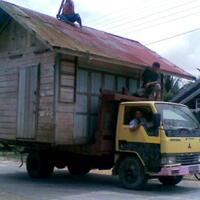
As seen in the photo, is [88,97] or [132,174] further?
[88,97]

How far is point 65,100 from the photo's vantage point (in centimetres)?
1394

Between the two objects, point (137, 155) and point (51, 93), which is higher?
point (51, 93)

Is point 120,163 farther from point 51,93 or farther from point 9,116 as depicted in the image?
point 9,116

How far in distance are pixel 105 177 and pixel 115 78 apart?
3.17 meters

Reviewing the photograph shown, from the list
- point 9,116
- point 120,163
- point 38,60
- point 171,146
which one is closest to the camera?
point 171,146

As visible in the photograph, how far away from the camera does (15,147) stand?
642 inches

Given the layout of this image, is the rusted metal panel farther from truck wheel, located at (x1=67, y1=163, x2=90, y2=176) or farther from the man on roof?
the man on roof

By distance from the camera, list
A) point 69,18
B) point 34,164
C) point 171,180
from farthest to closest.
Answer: point 69,18 → point 34,164 → point 171,180

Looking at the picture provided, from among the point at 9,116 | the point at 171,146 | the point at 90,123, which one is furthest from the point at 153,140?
the point at 9,116

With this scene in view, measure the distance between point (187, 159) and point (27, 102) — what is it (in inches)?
193

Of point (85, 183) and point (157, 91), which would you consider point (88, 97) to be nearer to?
point (157, 91)

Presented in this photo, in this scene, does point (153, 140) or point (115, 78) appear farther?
point (115, 78)

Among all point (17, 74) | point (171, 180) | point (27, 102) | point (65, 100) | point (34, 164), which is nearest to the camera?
point (65, 100)

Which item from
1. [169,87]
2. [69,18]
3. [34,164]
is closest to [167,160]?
[34,164]
